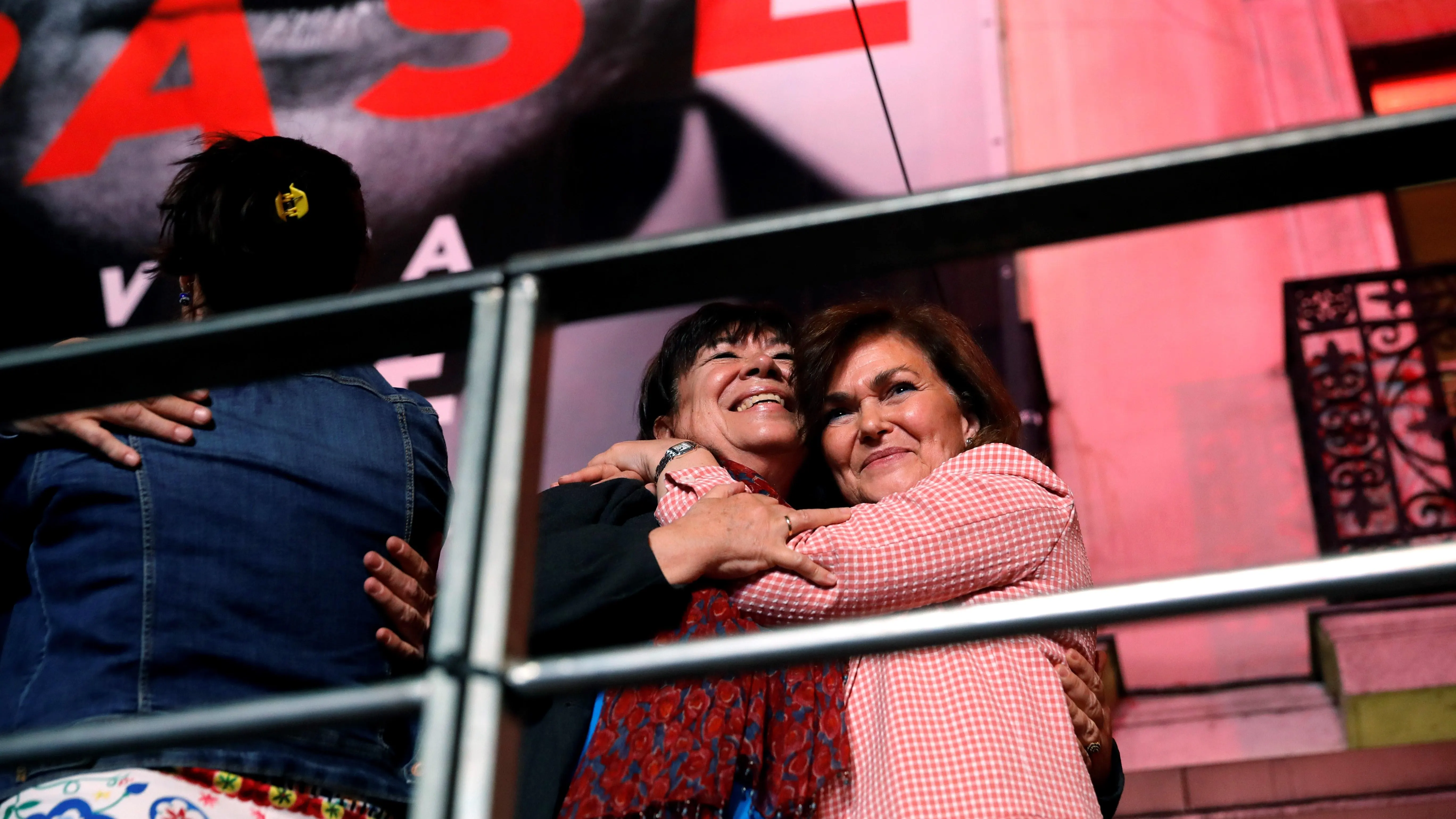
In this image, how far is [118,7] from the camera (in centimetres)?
549

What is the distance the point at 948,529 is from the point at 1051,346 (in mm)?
3915

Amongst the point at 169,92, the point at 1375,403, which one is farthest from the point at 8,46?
the point at 1375,403

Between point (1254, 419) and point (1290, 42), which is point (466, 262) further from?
point (1290, 42)

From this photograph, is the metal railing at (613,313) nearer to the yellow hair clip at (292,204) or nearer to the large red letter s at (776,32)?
the yellow hair clip at (292,204)

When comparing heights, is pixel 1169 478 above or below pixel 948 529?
above

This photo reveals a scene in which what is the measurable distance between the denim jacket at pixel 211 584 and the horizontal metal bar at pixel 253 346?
0.53 m

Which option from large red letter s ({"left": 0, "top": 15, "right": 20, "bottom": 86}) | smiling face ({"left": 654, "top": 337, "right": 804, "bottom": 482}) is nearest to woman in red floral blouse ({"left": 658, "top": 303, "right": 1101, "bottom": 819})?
smiling face ({"left": 654, "top": 337, "right": 804, "bottom": 482})

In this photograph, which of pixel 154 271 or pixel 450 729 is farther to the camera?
pixel 154 271

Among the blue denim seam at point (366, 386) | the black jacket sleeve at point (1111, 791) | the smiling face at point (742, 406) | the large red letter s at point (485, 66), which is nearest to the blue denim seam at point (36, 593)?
the blue denim seam at point (366, 386)

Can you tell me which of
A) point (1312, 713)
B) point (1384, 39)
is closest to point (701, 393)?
point (1312, 713)

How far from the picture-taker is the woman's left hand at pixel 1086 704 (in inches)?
64.1

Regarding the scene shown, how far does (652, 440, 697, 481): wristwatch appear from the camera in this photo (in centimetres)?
196

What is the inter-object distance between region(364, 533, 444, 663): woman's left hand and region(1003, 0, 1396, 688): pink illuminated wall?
388cm

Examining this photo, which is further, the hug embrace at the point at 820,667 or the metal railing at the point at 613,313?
the hug embrace at the point at 820,667
